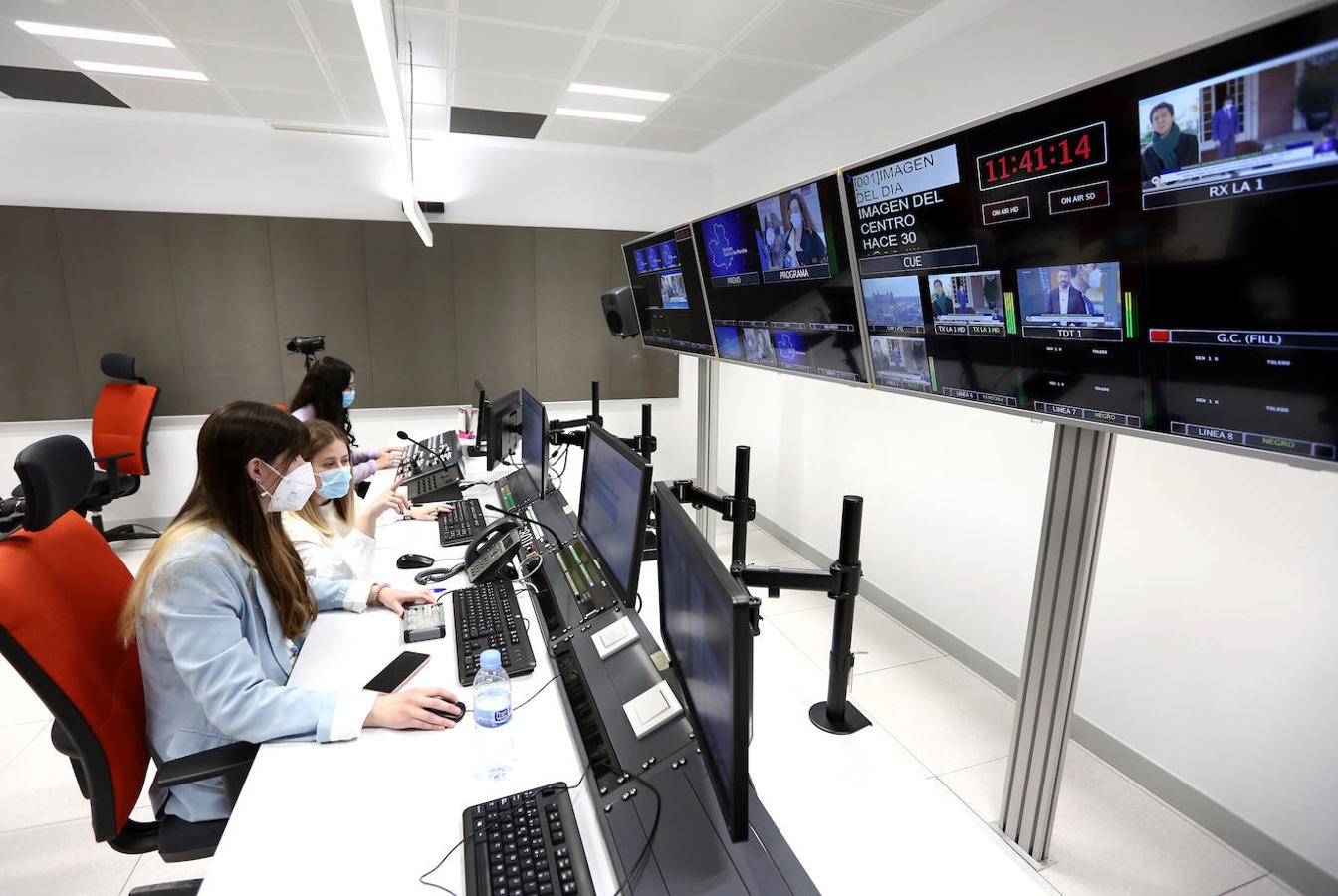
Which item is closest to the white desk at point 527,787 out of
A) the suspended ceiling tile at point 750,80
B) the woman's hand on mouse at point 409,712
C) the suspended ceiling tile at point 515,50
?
the woman's hand on mouse at point 409,712

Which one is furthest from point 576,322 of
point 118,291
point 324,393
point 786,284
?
point 786,284

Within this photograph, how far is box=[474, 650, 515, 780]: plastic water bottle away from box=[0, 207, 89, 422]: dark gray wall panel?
4.74 m

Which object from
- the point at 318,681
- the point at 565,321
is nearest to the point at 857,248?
the point at 318,681

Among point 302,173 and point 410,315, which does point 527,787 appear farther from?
point 302,173

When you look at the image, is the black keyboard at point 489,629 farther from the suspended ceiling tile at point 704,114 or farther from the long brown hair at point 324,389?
the suspended ceiling tile at point 704,114

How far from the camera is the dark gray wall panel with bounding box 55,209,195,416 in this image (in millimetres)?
4098

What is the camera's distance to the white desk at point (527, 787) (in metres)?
0.93

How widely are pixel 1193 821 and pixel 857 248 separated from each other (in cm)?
201

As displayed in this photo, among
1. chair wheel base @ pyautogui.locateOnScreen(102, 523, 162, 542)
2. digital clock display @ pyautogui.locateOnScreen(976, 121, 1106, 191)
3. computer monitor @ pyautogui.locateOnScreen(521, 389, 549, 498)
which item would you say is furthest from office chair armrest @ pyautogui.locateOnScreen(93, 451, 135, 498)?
digital clock display @ pyautogui.locateOnScreen(976, 121, 1106, 191)

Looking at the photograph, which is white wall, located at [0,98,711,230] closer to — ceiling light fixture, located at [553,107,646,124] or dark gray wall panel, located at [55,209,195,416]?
dark gray wall panel, located at [55,209,195,416]

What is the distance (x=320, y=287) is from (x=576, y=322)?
185cm

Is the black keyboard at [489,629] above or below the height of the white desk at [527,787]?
above

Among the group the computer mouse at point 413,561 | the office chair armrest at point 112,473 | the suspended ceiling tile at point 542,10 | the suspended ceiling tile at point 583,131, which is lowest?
the office chair armrest at point 112,473

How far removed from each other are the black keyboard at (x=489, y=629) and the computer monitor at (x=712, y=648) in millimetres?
437
